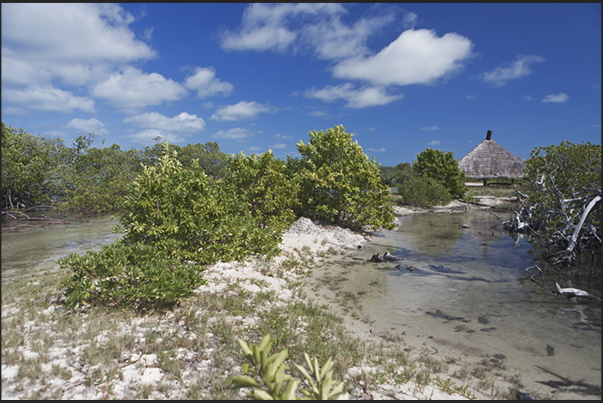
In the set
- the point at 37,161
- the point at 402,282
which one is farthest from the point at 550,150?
the point at 37,161

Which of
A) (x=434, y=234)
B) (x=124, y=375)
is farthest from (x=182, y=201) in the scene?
(x=434, y=234)

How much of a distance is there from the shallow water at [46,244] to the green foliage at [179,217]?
2583mm

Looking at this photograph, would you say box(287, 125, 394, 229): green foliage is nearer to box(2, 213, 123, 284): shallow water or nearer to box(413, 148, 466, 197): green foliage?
box(2, 213, 123, 284): shallow water

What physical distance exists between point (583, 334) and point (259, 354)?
6.87 meters

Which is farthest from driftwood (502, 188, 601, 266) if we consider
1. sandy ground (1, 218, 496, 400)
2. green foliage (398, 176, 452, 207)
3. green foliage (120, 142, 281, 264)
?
green foliage (398, 176, 452, 207)

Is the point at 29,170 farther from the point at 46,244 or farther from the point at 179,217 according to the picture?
the point at 179,217

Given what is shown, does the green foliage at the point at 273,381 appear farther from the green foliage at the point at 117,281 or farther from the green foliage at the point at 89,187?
the green foliage at the point at 89,187

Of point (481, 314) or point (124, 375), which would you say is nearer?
point (124, 375)

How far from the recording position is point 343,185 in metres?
16.5

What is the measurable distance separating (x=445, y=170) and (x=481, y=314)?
3513 centimetres

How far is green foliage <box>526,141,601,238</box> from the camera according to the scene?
31.4 ft

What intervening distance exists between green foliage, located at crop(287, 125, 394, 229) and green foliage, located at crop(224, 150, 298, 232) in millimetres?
2723

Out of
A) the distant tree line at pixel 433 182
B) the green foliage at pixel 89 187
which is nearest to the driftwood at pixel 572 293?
the green foliage at pixel 89 187

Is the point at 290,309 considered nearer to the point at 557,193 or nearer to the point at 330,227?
the point at 557,193
